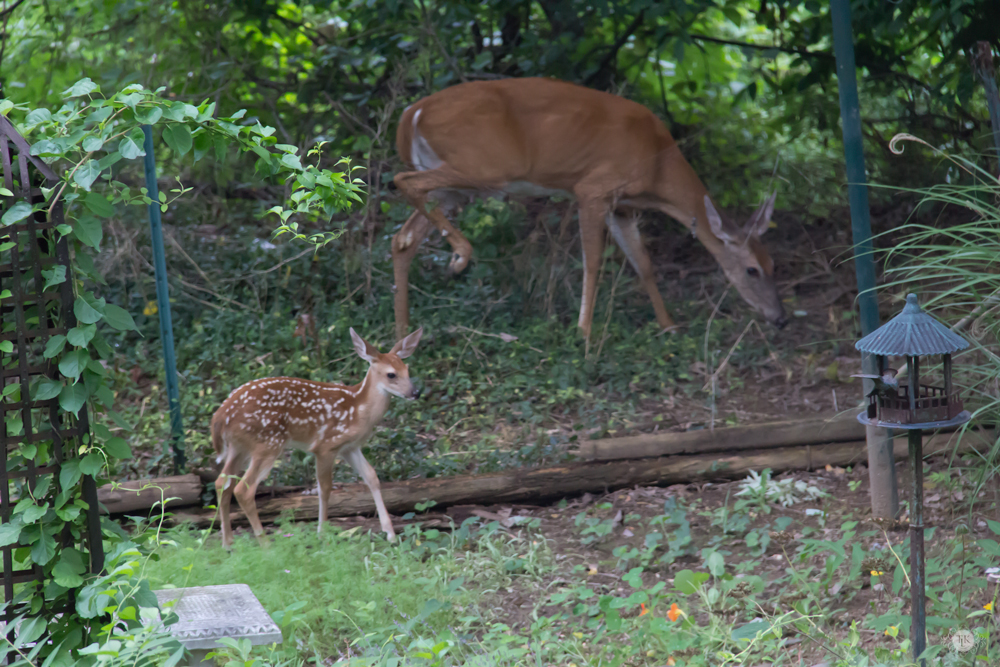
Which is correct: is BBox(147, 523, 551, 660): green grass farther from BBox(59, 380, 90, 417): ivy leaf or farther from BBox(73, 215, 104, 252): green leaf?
BBox(73, 215, 104, 252): green leaf

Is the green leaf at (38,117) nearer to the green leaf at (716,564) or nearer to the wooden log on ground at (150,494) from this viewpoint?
the wooden log on ground at (150,494)

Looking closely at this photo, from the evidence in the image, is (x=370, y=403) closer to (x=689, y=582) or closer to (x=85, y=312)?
(x=689, y=582)

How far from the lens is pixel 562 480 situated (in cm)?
507

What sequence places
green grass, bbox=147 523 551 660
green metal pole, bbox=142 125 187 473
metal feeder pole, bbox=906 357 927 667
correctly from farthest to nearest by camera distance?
green metal pole, bbox=142 125 187 473, green grass, bbox=147 523 551 660, metal feeder pole, bbox=906 357 927 667

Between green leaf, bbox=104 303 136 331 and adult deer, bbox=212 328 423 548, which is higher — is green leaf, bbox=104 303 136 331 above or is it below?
above

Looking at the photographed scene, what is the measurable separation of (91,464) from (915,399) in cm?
239

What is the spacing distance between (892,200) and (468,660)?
21.1 ft

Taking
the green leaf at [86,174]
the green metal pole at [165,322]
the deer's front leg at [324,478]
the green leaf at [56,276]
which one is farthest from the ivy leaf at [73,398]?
the green metal pole at [165,322]

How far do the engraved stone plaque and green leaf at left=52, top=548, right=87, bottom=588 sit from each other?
0.41 meters

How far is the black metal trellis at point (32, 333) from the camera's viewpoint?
2.61 meters

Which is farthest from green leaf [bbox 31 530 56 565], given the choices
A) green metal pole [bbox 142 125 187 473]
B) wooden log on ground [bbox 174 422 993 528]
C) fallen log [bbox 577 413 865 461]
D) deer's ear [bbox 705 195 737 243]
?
deer's ear [bbox 705 195 737 243]

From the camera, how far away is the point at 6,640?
2.65 metres

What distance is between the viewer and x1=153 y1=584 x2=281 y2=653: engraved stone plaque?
10.5ft

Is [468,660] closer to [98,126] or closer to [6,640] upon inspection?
[6,640]
